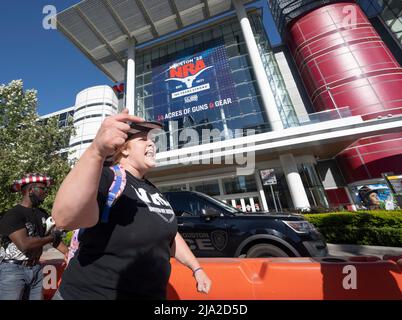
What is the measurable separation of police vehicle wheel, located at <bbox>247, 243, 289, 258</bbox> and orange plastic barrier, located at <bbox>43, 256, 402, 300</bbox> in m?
1.65

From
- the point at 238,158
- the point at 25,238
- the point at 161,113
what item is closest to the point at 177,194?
the point at 25,238

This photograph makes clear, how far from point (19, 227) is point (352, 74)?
2288cm

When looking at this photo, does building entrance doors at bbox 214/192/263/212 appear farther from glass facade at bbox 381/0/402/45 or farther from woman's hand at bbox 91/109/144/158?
glass facade at bbox 381/0/402/45

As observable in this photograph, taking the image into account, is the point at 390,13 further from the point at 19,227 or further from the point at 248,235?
the point at 19,227

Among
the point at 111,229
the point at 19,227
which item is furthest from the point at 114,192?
the point at 19,227

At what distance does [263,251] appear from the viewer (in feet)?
13.7

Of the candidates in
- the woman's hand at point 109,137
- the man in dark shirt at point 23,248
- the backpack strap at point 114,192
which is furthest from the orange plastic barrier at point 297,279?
the woman's hand at point 109,137

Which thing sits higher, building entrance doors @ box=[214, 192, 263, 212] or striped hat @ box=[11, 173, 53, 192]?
building entrance doors @ box=[214, 192, 263, 212]

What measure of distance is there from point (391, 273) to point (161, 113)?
A: 2163cm

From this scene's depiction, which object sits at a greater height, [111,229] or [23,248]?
[23,248]

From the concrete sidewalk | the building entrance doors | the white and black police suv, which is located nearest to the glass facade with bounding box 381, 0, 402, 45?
the building entrance doors

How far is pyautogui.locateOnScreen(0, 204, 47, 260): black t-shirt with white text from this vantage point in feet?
7.52

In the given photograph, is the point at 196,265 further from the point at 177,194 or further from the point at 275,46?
the point at 275,46

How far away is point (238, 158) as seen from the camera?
15367 mm
